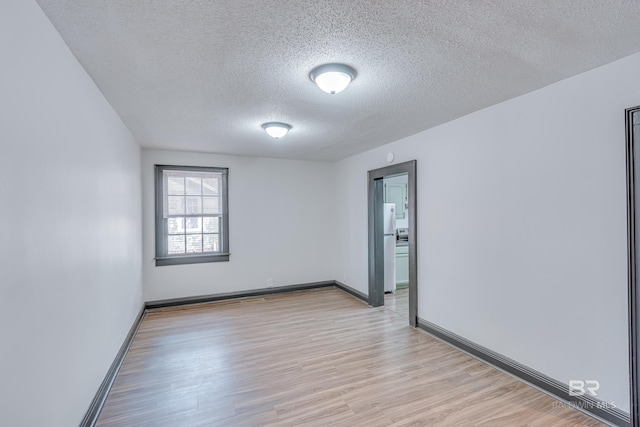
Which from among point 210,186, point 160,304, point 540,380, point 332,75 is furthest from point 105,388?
point 540,380

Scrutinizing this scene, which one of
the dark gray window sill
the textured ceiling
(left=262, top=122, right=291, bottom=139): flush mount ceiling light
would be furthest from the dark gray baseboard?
(left=262, top=122, right=291, bottom=139): flush mount ceiling light

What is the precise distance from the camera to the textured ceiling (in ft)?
4.58

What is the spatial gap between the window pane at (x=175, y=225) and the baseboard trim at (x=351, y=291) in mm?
2915

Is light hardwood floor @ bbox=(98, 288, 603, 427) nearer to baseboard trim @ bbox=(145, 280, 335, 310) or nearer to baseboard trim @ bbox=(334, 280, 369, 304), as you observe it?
baseboard trim @ bbox=(145, 280, 335, 310)

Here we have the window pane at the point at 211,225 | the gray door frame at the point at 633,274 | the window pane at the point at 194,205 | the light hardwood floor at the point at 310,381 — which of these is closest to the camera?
the gray door frame at the point at 633,274

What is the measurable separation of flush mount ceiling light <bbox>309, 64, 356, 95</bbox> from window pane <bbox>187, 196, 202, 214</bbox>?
337 centimetres

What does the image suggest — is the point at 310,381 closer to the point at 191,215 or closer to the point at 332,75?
the point at 332,75

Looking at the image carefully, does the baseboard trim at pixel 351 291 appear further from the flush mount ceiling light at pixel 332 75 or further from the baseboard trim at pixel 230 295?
the flush mount ceiling light at pixel 332 75

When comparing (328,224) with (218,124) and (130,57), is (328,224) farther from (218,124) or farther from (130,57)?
(130,57)

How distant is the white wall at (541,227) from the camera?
6.30 ft

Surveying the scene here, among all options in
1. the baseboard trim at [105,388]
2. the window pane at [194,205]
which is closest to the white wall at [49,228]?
the baseboard trim at [105,388]

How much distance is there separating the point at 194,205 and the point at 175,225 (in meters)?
0.42

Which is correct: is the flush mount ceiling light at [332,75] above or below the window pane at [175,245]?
above
